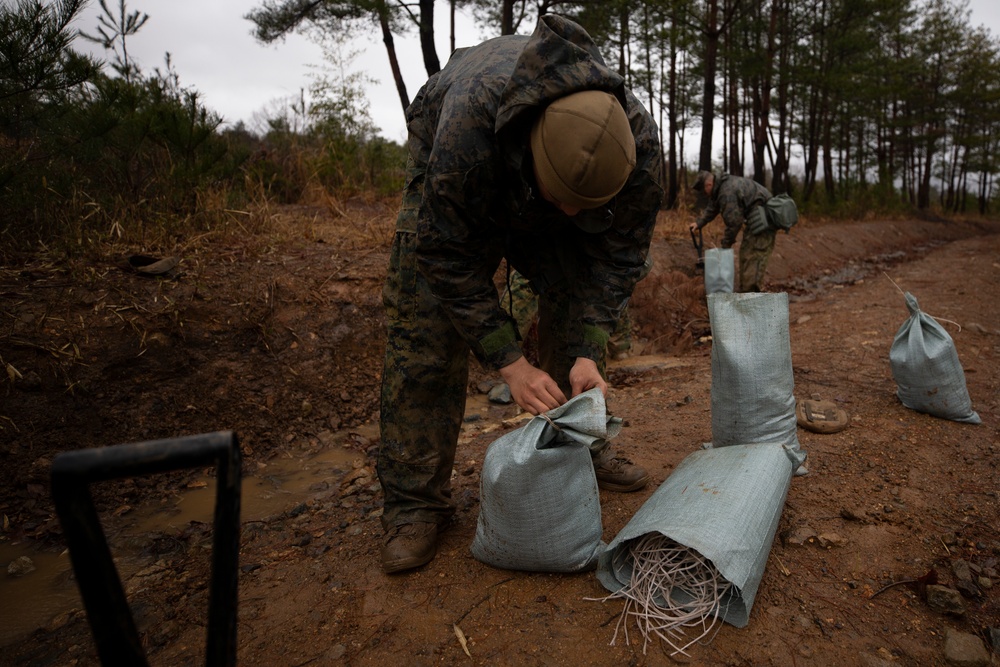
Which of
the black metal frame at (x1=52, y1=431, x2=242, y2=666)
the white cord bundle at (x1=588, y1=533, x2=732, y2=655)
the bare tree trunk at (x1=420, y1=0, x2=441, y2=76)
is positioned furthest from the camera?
the bare tree trunk at (x1=420, y1=0, x2=441, y2=76)

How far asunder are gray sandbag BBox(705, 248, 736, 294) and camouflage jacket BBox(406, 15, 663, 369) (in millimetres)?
3954

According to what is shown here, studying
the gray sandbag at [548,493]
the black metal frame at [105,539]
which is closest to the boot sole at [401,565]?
the gray sandbag at [548,493]

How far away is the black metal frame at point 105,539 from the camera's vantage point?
0.57 m

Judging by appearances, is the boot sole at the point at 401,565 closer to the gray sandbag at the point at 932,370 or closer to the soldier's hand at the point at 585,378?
the soldier's hand at the point at 585,378

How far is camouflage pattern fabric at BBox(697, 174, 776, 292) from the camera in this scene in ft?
20.5

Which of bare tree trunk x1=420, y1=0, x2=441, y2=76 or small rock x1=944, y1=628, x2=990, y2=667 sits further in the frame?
bare tree trunk x1=420, y1=0, x2=441, y2=76

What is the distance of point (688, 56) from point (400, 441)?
16750mm

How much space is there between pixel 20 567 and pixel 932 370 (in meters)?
3.66

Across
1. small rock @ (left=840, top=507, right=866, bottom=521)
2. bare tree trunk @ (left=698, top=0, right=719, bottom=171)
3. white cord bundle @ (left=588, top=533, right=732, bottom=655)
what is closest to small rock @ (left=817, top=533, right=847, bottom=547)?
small rock @ (left=840, top=507, right=866, bottom=521)

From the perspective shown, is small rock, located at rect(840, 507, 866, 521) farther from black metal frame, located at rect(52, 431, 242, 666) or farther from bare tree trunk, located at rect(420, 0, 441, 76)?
bare tree trunk, located at rect(420, 0, 441, 76)

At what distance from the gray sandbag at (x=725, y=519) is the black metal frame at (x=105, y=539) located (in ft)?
3.48

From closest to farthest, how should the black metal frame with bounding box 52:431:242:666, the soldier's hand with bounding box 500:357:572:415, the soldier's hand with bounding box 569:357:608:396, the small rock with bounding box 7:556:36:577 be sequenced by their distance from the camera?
the black metal frame with bounding box 52:431:242:666, the soldier's hand with bounding box 500:357:572:415, the soldier's hand with bounding box 569:357:608:396, the small rock with bounding box 7:556:36:577

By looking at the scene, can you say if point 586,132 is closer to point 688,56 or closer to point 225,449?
point 225,449

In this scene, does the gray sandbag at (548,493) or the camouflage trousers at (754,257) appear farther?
the camouflage trousers at (754,257)
